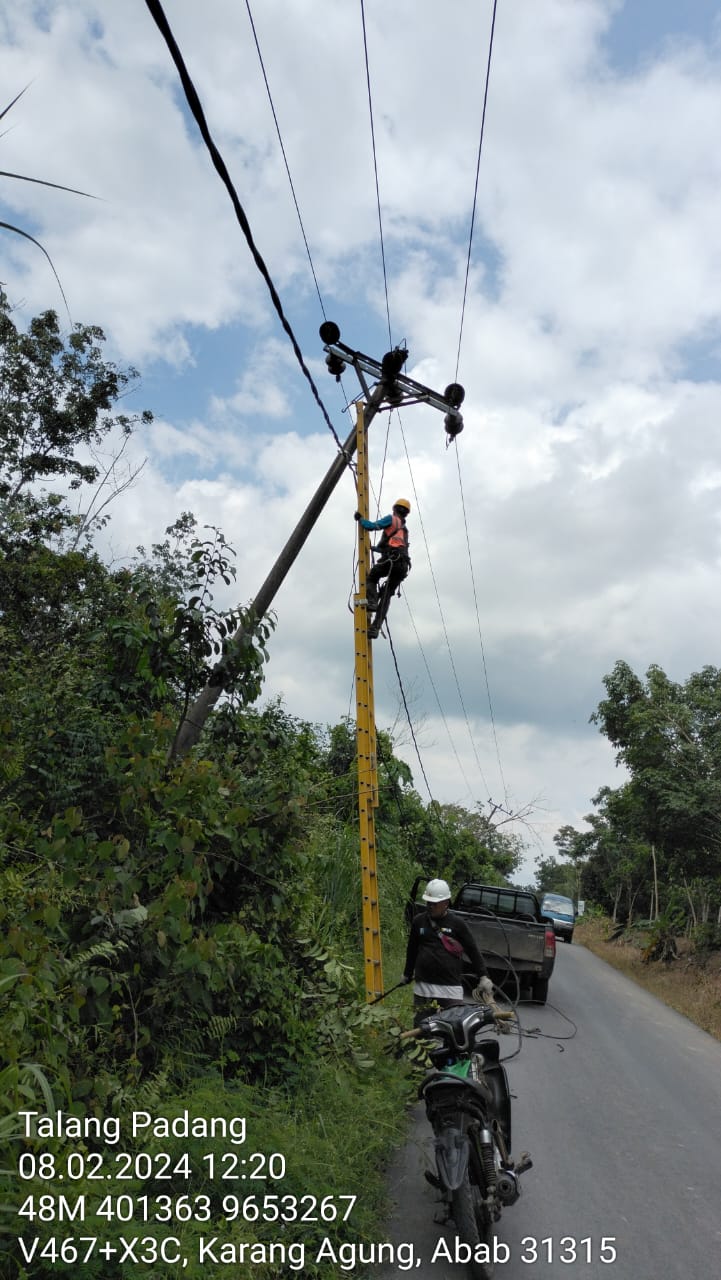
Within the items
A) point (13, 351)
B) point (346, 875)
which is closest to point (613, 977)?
point (346, 875)

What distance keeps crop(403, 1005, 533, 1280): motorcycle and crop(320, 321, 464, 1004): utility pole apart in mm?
3237

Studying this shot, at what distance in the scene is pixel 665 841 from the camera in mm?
22328

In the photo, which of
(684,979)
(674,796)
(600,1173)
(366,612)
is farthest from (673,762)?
(600,1173)

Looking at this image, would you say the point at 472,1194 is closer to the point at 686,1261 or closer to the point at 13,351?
the point at 686,1261

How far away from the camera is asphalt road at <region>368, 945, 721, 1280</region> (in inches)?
185

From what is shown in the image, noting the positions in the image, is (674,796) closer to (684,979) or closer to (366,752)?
(684,979)

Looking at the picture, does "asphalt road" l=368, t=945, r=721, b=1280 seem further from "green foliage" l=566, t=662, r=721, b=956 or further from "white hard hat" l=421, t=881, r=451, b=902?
"green foliage" l=566, t=662, r=721, b=956

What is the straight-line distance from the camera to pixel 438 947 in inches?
253

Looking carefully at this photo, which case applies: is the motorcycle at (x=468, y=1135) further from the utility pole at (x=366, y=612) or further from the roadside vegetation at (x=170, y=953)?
the utility pole at (x=366, y=612)

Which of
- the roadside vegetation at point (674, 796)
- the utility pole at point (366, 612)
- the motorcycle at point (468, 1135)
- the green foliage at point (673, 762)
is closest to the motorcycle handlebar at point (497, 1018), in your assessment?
the motorcycle at point (468, 1135)

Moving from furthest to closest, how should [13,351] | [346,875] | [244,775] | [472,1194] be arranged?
1. [13,351]
2. [346,875]
3. [244,775]
4. [472,1194]

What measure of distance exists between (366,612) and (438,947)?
4008 millimetres

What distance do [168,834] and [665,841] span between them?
19360 mm

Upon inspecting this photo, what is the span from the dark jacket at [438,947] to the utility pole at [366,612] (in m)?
1.88
